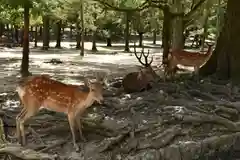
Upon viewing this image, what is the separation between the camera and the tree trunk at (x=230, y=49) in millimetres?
10812

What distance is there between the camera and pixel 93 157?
7031 millimetres

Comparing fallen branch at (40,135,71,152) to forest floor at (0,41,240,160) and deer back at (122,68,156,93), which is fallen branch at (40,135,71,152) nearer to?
forest floor at (0,41,240,160)

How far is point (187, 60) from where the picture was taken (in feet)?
39.7

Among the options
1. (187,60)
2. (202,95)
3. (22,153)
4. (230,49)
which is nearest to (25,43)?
(187,60)

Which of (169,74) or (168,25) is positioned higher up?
(168,25)

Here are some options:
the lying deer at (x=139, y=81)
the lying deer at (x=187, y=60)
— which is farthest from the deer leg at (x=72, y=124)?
the lying deer at (x=187, y=60)

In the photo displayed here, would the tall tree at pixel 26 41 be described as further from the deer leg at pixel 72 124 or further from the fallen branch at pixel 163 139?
the fallen branch at pixel 163 139

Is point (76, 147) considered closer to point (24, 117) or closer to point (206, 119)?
point (24, 117)

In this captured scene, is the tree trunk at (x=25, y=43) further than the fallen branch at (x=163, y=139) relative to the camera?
Yes

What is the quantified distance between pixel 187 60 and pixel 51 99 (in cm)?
572

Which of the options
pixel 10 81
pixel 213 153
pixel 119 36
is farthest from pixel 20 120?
pixel 119 36

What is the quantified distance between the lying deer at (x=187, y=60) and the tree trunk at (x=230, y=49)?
0.41m

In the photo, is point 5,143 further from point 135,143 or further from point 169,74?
point 169,74

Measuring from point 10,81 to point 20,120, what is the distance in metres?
7.12
